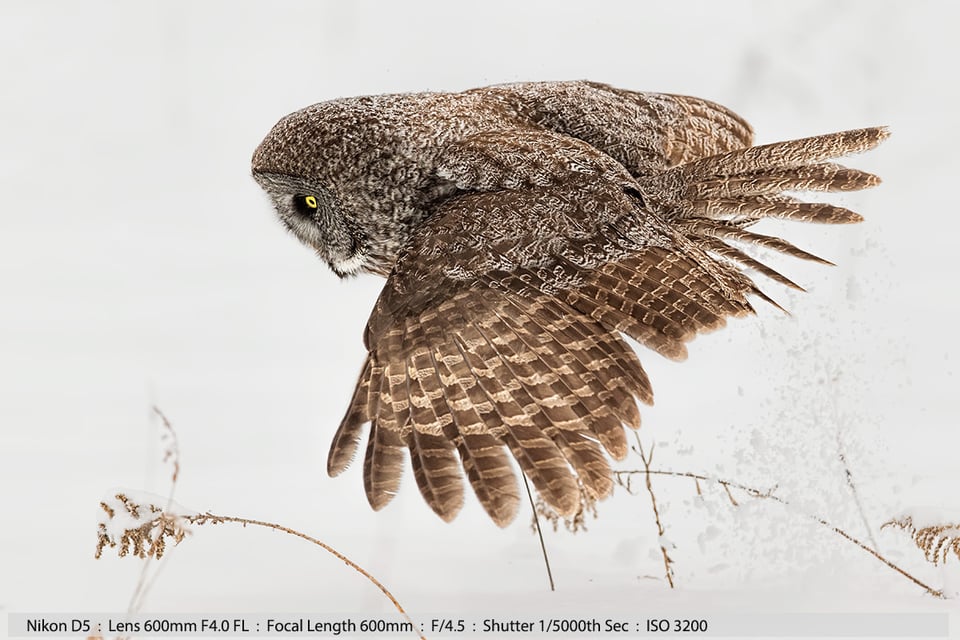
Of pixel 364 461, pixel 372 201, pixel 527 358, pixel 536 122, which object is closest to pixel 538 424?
pixel 527 358

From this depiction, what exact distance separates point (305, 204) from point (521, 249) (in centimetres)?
116

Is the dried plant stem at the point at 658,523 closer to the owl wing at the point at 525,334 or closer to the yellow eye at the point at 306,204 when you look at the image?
the owl wing at the point at 525,334

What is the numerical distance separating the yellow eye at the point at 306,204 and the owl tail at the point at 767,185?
124 cm

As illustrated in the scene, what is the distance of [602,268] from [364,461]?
0.94 metres

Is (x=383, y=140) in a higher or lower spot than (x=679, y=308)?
higher

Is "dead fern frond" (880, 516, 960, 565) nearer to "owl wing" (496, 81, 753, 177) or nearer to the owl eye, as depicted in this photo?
"owl wing" (496, 81, 753, 177)

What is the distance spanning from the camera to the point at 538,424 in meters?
2.91

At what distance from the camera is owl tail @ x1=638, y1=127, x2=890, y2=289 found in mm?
3707

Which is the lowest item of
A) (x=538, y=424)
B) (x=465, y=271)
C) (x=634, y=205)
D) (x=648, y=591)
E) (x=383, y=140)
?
(x=648, y=591)

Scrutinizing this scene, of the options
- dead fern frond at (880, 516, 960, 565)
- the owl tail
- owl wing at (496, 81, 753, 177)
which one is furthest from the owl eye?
dead fern frond at (880, 516, 960, 565)

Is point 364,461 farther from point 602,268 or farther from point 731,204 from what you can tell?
point 731,204

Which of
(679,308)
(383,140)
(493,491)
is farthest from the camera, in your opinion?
(383,140)

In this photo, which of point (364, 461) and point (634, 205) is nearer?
point (364, 461)

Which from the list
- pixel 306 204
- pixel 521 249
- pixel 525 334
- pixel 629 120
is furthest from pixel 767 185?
pixel 306 204
